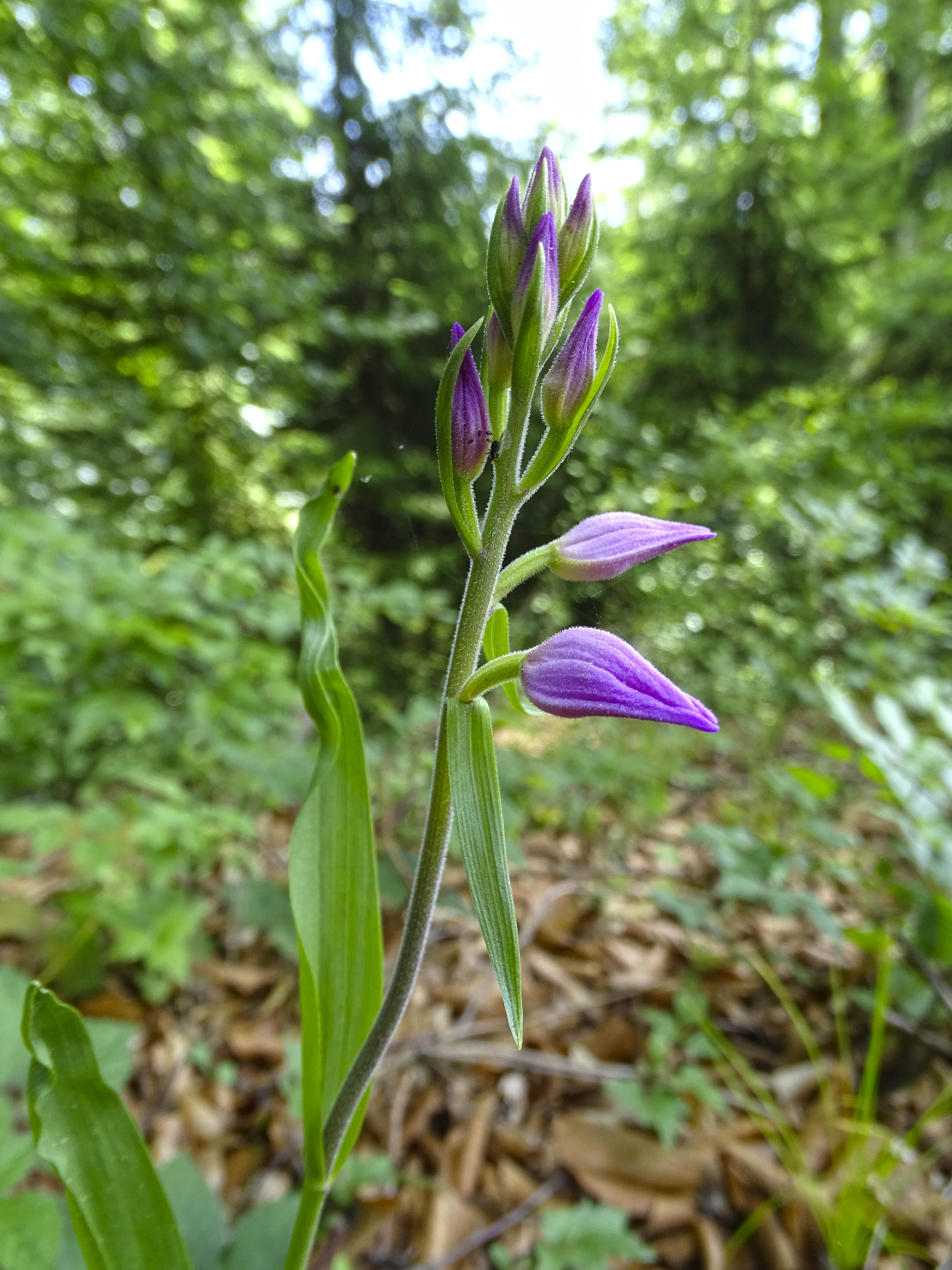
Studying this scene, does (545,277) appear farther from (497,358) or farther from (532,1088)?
(532,1088)

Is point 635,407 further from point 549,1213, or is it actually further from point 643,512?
point 549,1213

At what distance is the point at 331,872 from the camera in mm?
555

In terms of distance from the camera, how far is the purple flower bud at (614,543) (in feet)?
1.75

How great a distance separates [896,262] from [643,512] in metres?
2.40

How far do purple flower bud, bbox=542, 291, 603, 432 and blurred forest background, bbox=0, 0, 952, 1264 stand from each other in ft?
1.09

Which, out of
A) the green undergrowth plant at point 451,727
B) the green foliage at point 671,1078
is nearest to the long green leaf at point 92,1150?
the green undergrowth plant at point 451,727

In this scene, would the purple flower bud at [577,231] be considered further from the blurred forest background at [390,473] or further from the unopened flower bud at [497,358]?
the blurred forest background at [390,473]

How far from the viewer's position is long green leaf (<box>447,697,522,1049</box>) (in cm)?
45

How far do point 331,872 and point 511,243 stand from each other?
1.77ft

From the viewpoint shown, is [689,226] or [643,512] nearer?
[643,512]

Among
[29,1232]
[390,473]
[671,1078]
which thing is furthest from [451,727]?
[390,473]

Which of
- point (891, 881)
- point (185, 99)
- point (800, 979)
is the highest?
point (185, 99)

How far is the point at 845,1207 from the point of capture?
0.98 m

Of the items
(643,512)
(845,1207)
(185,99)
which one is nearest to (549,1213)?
(845,1207)
